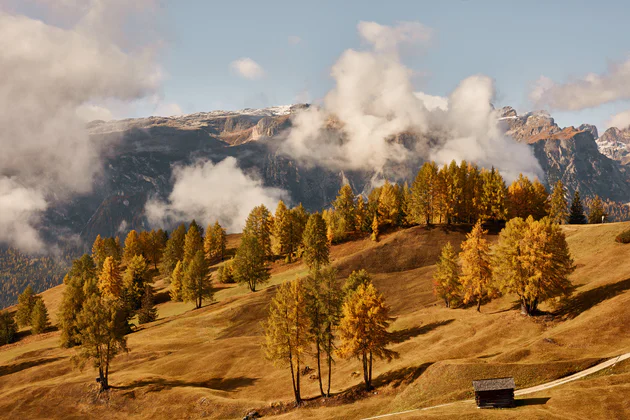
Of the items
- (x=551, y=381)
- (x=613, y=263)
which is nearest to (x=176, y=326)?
(x=551, y=381)

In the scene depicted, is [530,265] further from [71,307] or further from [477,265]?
[71,307]

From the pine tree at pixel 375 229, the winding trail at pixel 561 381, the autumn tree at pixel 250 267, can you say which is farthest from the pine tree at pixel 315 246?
the winding trail at pixel 561 381

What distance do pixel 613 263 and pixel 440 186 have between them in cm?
5279

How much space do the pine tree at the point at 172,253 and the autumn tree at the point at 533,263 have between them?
10913 centimetres

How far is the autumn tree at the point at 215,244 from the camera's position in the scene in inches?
5674

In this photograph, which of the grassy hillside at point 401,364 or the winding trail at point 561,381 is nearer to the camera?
the winding trail at point 561,381

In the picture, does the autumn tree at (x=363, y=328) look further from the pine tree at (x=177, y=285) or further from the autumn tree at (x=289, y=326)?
the pine tree at (x=177, y=285)

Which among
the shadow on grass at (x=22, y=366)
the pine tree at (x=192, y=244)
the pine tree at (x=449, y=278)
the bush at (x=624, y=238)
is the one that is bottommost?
the shadow on grass at (x=22, y=366)

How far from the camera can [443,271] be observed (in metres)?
69.3

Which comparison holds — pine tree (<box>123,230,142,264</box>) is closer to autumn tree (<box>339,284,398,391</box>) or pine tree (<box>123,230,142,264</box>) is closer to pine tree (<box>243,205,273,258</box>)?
pine tree (<box>243,205,273,258</box>)

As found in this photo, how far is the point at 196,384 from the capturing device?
5759 cm

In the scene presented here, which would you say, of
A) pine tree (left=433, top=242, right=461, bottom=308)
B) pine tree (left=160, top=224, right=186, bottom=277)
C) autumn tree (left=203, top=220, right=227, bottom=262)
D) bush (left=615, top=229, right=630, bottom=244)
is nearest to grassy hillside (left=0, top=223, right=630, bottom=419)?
bush (left=615, top=229, right=630, bottom=244)

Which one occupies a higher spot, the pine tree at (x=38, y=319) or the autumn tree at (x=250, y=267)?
the autumn tree at (x=250, y=267)

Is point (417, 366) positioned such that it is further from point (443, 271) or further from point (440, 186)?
point (440, 186)
